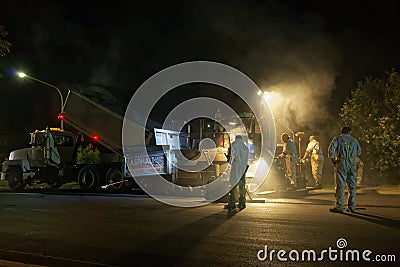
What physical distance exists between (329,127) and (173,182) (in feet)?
28.5

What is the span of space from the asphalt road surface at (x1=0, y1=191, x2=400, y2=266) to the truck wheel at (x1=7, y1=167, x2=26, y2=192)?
22.4 feet

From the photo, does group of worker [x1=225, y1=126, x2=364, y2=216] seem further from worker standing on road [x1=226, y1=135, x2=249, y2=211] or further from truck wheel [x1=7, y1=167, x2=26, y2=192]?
truck wheel [x1=7, y1=167, x2=26, y2=192]

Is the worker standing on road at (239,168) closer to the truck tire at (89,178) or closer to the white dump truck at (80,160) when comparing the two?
the white dump truck at (80,160)

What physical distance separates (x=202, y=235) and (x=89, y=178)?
957cm

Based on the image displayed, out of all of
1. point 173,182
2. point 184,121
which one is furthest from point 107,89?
point 173,182

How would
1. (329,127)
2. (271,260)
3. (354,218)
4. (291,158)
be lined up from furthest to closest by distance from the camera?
(329,127) < (291,158) < (354,218) < (271,260)

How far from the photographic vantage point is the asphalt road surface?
525cm

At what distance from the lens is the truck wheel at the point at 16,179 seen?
16.5m

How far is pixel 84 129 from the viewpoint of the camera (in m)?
15.5

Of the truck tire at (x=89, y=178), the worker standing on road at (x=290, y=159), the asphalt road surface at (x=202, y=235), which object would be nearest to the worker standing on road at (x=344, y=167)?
the asphalt road surface at (x=202, y=235)

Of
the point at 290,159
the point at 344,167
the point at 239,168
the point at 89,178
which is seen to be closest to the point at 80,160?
the point at 89,178

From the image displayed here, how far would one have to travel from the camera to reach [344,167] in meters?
8.34

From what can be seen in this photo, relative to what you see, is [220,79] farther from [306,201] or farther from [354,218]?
[354,218]

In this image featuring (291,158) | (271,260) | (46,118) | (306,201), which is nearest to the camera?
(271,260)
